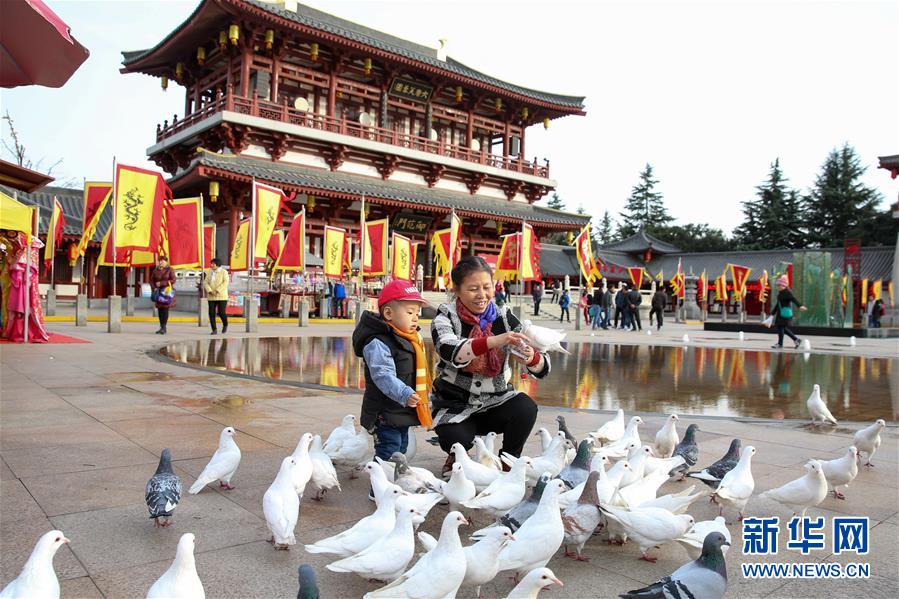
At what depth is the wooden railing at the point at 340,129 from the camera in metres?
23.0

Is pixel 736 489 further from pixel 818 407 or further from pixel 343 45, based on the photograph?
→ pixel 343 45

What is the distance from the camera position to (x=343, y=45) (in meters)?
25.0

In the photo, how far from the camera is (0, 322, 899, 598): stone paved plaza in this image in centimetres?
250

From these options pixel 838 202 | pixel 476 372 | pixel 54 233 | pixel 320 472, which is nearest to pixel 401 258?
pixel 54 233

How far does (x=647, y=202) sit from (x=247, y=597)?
225 feet

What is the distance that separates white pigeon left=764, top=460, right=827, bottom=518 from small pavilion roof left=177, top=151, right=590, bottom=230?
2077 centimetres

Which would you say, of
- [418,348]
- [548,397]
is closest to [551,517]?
[418,348]

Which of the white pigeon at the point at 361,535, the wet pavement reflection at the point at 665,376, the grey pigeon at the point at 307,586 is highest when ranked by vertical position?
the grey pigeon at the point at 307,586

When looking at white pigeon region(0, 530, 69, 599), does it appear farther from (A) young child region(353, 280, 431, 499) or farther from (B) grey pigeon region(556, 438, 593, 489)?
(B) grey pigeon region(556, 438, 593, 489)

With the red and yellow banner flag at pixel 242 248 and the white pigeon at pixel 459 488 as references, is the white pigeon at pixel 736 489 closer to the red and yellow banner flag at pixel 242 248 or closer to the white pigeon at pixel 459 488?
the white pigeon at pixel 459 488

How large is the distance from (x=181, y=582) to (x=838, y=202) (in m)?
55.8

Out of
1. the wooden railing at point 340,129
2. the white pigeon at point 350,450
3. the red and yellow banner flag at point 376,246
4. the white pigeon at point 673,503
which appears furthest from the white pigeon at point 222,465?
the wooden railing at point 340,129

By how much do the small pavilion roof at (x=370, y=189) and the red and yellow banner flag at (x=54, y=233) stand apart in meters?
4.24

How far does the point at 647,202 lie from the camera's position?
217 feet
